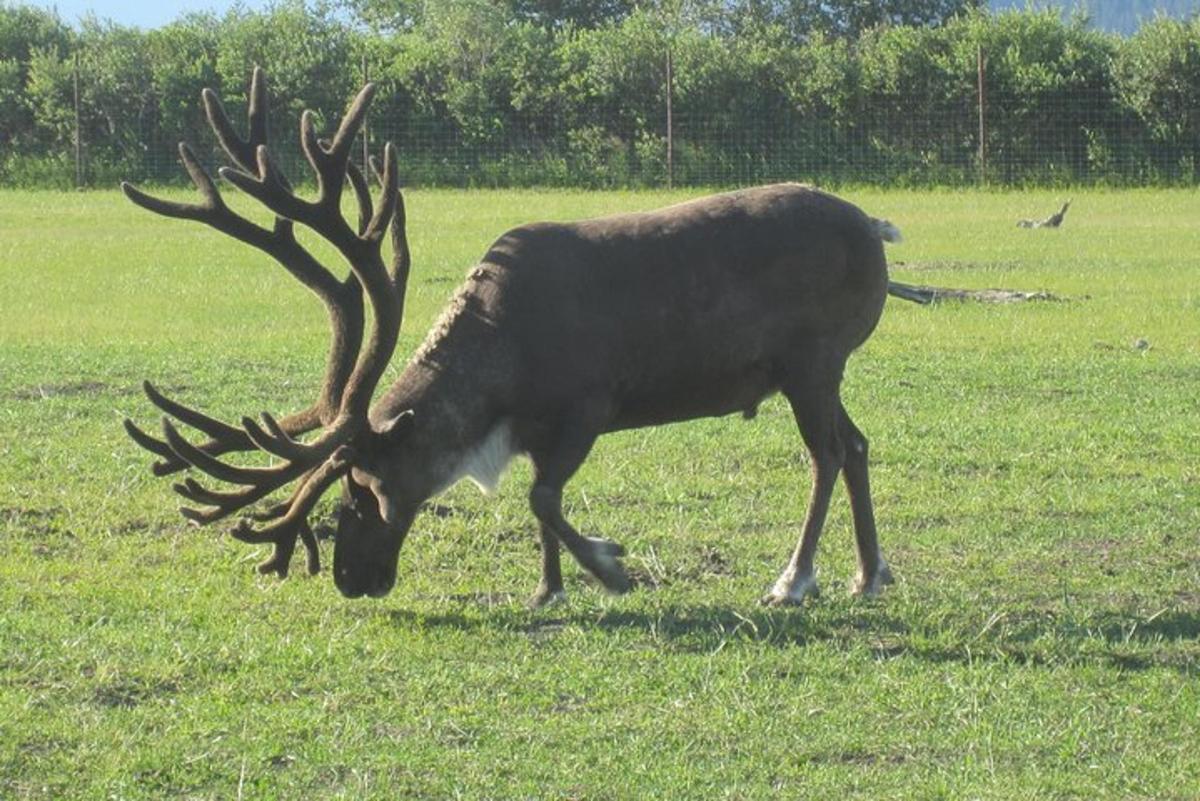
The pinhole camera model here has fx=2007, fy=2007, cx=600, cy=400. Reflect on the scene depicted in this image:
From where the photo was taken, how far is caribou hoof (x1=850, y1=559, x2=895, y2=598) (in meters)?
8.93

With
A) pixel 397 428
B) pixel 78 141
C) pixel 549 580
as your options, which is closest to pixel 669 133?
pixel 78 141

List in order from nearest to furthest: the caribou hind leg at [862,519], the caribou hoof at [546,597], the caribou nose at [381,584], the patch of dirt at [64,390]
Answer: the caribou nose at [381,584] < the caribou hoof at [546,597] < the caribou hind leg at [862,519] < the patch of dirt at [64,390]

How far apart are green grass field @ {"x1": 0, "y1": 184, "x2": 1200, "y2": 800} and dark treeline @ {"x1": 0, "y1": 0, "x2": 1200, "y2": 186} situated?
24.1m

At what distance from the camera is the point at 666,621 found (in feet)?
27.0

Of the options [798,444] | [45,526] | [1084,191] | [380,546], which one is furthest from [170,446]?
[1084,191]

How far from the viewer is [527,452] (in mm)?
8766

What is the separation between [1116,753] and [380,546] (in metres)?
3.38

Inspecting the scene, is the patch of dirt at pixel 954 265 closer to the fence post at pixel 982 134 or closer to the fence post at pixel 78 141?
the fence post at pixel 982 134

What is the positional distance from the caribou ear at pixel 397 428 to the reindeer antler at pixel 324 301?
90 mm

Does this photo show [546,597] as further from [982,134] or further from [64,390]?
[982,134]

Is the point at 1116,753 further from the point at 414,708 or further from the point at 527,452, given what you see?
the point at 527,452

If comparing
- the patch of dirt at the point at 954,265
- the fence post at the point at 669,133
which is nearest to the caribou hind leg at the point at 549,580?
the patch of dirt at the point at 954,265

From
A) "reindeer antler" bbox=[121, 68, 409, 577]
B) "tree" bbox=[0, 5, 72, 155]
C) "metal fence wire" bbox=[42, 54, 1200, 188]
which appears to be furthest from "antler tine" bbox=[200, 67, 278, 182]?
"tree" bbox=[0, 5, 72, 155]

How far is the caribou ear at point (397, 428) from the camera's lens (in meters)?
8.32
